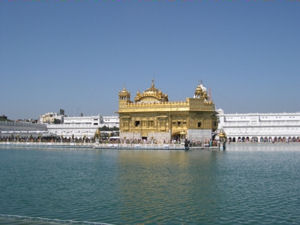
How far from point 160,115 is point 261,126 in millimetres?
46587

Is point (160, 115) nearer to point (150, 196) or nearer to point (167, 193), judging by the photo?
point (167, 193)

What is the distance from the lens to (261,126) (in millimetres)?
101312

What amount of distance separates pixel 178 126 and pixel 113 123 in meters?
62.7

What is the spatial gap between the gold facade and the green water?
3022cm

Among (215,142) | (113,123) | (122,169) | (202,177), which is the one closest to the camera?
(202,177)

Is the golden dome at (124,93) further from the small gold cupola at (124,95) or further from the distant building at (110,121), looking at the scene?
the distant building at (110,121)

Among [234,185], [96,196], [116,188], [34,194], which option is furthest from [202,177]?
[34,194]

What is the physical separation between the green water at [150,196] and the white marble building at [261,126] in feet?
234

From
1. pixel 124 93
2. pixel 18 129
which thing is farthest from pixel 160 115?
pixel 18 129

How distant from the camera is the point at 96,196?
19672mm

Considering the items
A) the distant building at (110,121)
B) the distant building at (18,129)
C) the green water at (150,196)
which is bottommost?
the green water at (150,196)

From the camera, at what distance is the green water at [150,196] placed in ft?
51.7

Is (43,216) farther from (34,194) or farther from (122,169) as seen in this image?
(122,169)

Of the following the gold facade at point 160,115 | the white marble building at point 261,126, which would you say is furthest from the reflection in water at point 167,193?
the white marble building at point 261,126
